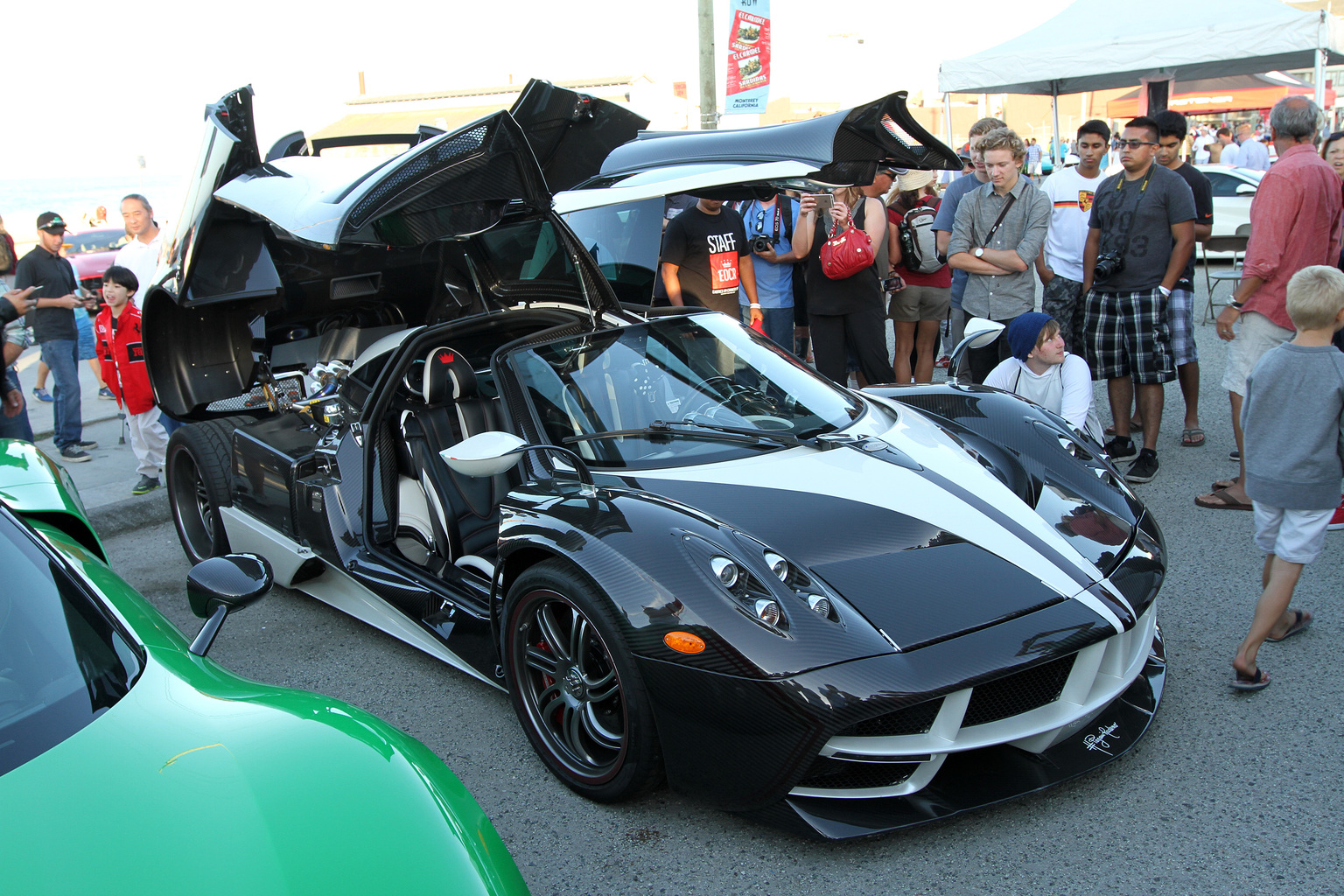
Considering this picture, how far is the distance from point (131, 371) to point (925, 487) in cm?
524

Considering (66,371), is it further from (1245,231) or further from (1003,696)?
(1245,231)

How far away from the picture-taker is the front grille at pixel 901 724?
7.05 feet

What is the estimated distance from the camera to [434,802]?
166cm

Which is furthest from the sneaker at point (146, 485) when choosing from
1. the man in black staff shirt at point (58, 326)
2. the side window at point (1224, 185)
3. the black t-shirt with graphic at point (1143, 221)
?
the side window at point (1224, 185)

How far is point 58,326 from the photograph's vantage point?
7.07m

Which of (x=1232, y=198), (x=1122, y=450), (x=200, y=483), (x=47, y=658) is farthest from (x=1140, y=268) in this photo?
(x=1232, y=198)

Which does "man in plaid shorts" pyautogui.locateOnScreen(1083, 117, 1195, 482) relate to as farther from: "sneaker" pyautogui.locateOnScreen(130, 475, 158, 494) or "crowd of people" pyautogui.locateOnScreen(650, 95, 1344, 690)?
"sneaker" pyautogui.locateOnScreen(130, 475, 158, 494)

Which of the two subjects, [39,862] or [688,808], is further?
[688,808]

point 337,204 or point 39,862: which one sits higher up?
point 337,204

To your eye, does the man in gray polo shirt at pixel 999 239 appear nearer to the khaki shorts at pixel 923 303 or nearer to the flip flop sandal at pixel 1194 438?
the khaki shorts at pixel 923 303

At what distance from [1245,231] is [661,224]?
865 cm

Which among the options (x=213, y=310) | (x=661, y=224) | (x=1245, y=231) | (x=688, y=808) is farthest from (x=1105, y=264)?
(x=1245, y=231)

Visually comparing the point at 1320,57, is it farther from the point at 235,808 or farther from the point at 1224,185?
the point at 235,808

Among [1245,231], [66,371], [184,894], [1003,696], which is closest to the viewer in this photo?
[184,894]
